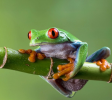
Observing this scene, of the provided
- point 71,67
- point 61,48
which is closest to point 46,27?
point 61,48

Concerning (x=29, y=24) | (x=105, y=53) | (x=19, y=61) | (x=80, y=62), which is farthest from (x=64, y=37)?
(x=29, y=24)

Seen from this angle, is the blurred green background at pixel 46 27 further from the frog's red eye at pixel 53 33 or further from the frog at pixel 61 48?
the frog's red eye at pixel 53 33

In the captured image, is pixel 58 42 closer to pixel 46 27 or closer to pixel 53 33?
pixel 53 33

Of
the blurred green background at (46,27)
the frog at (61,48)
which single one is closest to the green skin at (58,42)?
the frog at (61,48)

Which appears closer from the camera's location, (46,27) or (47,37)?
(47,37)

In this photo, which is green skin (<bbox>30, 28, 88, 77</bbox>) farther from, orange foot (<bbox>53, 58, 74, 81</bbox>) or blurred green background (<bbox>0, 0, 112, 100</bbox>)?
blurred green background (<bbox>0, 0, 112, 100</bbox>)

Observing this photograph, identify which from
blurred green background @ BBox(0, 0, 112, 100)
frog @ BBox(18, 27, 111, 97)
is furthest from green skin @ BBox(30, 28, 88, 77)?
blurred green background @ BBox(0, 0, 112, 100)

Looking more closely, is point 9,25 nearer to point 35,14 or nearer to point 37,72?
point 35,14
